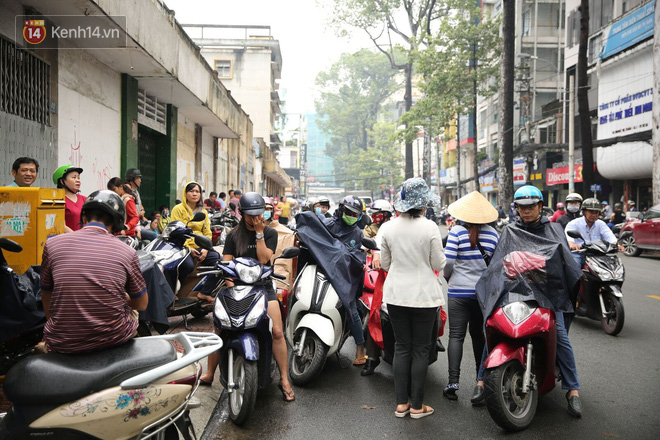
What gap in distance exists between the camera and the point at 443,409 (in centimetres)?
436

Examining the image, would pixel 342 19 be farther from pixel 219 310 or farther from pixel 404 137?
pixel 219 310

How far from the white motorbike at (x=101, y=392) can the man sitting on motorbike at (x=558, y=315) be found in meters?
2.85

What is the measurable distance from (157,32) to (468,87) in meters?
25.7

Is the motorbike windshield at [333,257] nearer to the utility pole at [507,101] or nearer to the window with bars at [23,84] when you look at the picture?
the window with bars at [23,84]

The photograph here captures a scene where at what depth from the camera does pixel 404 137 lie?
36.2 metres

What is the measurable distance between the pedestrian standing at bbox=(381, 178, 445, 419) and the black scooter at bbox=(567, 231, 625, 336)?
11.2 ft

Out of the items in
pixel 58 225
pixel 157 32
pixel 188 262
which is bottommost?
pixel 188 262

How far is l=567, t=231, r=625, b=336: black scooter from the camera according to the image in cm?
668

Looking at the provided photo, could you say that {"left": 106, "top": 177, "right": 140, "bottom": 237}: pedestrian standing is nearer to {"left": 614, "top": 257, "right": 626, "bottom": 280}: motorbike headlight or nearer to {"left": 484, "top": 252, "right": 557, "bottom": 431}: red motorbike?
{"left": 484, "top": 252, "right": 557, "bottom": 431}: red motorbike

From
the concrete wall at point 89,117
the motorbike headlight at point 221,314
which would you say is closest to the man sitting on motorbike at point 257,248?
the motorbike headlight at point 221,314

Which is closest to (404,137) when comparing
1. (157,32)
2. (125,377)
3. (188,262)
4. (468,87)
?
(468,87)

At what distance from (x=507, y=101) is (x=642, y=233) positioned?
698cm

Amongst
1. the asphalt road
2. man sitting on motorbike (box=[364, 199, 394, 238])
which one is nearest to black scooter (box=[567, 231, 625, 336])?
the asphalt road

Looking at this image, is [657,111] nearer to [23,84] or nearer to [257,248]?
[257,248]
